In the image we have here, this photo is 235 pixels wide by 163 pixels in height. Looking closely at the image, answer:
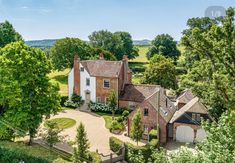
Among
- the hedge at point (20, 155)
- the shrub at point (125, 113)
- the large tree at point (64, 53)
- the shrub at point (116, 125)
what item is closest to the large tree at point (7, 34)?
the large tree at point (64, 53)

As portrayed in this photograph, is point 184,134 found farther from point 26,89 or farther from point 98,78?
point 98,78

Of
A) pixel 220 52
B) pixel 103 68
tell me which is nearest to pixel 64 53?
pixel 103 68

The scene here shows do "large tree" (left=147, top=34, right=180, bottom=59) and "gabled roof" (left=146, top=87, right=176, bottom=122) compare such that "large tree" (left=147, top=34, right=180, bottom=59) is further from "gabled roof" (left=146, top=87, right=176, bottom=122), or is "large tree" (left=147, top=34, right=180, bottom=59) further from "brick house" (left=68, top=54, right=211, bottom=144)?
"gabled roof" (left=146, top=87, right=176, bottom=122)

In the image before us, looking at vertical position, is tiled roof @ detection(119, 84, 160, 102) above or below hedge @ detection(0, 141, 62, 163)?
above

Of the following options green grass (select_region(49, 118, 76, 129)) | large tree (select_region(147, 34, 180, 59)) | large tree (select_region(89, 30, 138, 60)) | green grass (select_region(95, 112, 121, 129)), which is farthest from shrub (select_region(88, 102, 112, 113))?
large tree (select_region(89, 30, 138, 60))

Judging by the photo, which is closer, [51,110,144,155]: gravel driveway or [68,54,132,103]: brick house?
[51,110,144,155]: gravel driveway

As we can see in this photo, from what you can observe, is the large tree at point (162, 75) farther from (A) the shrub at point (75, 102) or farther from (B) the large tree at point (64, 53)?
(B) the large tree at point (64, 53)
